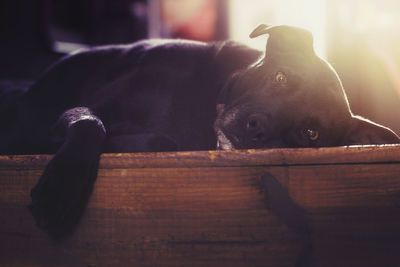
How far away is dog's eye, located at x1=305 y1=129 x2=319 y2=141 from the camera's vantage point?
1213mm

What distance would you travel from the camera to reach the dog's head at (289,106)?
1176 millimetres

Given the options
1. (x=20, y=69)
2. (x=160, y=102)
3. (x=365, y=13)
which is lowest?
(x=20, y=69)

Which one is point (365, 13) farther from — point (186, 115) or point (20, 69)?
point (20, 69)

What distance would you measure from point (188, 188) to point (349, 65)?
2.44 meters

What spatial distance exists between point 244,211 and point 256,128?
0.44 metres

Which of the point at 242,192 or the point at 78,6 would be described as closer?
the point at 242,192

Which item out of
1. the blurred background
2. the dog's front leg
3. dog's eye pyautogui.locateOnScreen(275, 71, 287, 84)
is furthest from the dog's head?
the dog's front leg

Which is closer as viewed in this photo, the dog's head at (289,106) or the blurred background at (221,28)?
the dog's head at (289,106)

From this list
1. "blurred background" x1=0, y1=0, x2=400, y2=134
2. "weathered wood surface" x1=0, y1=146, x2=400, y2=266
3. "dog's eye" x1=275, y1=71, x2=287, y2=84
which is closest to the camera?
"weathered wood surface" x1=0, y1=146, x2=400, y2=266

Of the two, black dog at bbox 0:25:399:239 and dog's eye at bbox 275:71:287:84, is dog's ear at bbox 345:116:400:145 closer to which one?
black dog at bbox 0:25:399:239

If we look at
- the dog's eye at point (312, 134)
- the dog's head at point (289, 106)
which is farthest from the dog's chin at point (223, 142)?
the dog's eye at point (312, 134)

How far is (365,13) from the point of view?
2643 millimetres

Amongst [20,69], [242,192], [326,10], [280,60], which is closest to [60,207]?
[242,192]

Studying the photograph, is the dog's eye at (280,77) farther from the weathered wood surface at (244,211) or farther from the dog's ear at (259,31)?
the weathered wood surface at (244,211)
